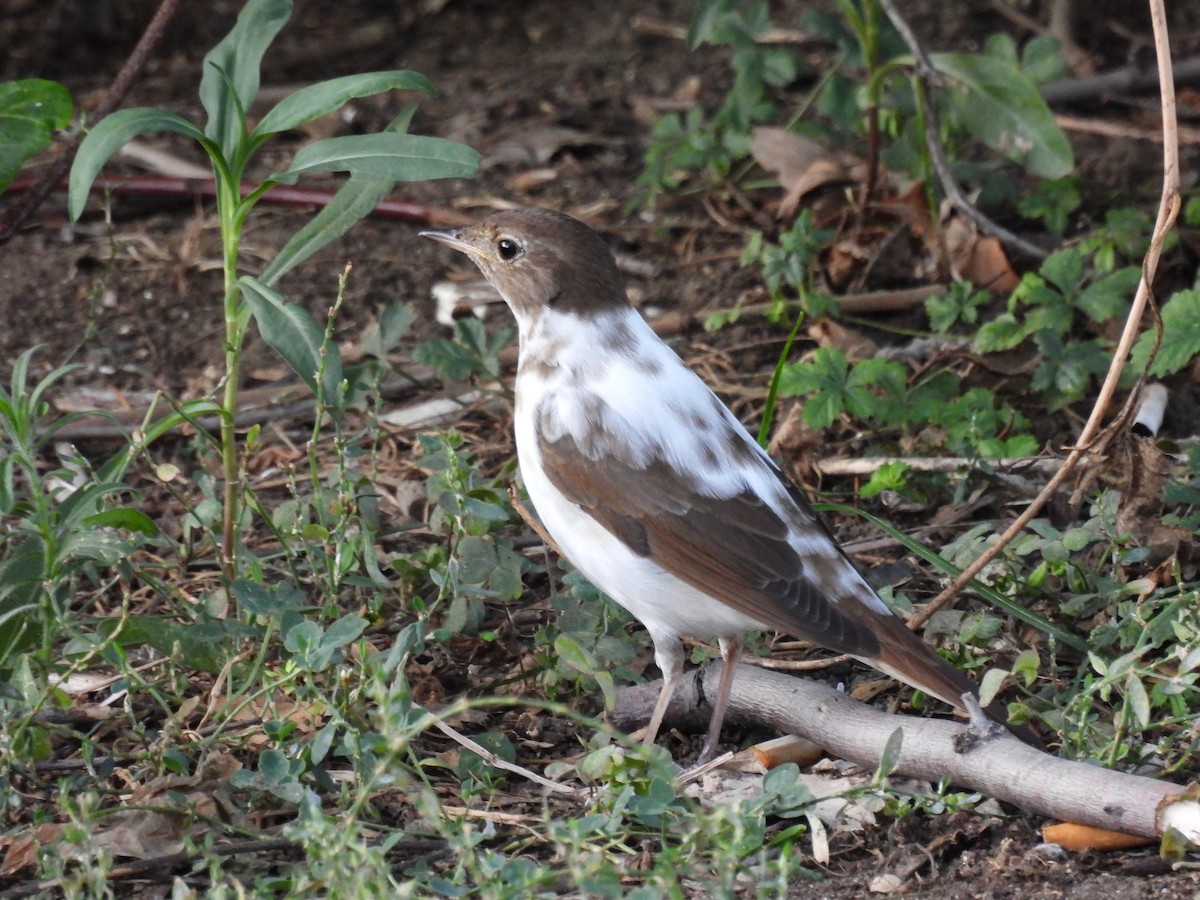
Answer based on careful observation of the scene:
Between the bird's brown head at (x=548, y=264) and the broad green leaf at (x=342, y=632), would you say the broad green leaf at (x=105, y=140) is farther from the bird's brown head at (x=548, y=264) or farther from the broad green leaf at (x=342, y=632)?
the broad green leaf at (x=342, y=632)

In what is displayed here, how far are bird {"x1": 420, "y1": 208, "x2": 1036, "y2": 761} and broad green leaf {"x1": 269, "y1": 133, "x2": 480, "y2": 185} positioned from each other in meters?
0.62

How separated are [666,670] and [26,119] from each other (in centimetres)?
272

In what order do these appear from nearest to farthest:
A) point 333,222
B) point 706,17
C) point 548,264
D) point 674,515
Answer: point 674,515 → point 333,222 → point 548,264 → point 706,17

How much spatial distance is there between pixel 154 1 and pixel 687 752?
668cm

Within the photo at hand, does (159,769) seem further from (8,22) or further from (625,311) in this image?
(8,22)

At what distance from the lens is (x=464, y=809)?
4152mm

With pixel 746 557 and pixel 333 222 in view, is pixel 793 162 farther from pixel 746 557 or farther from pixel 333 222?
pixel 746 557

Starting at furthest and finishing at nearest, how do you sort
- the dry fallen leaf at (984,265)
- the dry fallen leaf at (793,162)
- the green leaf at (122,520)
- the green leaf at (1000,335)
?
the dry fallen leaf at (793,162), the dry fallen leaf at (984,265), the green leaf at (1000,335), the green leaf at (122,520)

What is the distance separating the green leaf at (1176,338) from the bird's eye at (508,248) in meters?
2.05

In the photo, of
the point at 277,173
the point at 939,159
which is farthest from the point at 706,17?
the point at 277,173

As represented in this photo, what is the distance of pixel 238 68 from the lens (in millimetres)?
4809

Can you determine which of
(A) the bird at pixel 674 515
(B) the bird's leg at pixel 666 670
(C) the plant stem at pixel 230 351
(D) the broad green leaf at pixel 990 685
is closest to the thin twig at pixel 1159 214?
(D) the broad green leaf at pixel 990 685

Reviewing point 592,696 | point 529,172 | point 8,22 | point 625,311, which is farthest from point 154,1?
point 592,696

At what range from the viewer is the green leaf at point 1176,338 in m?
5.15
